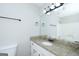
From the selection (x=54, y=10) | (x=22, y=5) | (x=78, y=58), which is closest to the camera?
(x=78, y=58)

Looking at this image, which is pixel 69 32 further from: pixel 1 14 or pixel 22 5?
pixel 1 14

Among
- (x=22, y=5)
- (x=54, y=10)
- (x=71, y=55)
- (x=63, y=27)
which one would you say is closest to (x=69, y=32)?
(x=63, y=27)

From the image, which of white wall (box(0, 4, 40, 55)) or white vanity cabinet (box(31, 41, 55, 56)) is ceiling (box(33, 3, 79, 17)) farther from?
white vanity cabinet (box(31, 41, 55, 56))

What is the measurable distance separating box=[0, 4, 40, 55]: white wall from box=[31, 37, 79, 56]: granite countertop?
129 mm

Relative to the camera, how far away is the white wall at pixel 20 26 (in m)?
0.92

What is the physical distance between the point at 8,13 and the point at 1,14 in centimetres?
9

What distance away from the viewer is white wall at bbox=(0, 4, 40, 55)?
919 mm

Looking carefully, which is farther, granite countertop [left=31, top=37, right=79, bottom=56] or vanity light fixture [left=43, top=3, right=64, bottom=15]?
vanity light fixture [left=43, top=3, right=64, bottom=15]

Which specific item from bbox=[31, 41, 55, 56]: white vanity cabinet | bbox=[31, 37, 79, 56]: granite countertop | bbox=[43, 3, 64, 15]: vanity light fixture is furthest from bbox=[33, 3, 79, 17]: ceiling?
bbox=[31, 41, 55, 56]: white vanity cabinet

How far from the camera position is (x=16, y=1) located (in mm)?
879

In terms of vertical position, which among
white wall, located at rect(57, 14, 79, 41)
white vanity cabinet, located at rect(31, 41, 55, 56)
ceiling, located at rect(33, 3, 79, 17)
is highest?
ceiling, located at rect(33, 3, 79, 17)

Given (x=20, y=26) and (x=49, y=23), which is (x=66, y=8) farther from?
(x=20, y=26)

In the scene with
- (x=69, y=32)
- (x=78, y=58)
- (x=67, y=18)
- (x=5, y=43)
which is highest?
(x=67, y=18)

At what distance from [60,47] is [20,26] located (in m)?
0.64
